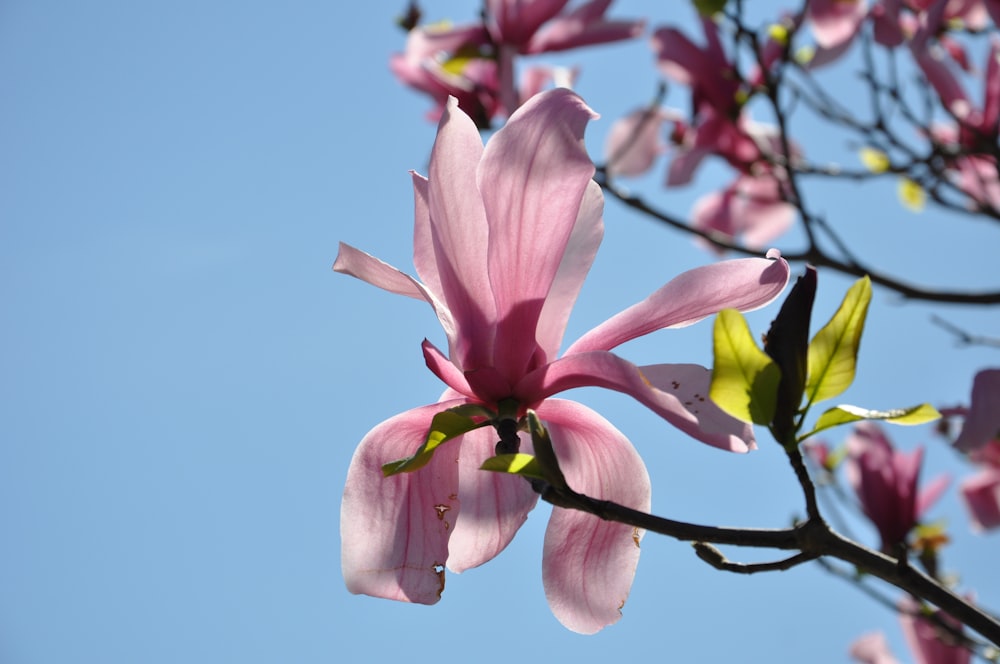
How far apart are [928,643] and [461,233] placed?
1.73 m

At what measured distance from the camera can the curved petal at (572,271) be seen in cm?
78

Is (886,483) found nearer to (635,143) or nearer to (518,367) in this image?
(635,143)

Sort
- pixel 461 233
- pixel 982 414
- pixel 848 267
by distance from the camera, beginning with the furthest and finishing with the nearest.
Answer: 1. pixel 848 267
2. pixel 982 414
3. pixel 461 233

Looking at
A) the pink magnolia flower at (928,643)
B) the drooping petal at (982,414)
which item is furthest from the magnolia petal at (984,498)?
the drooping petal at (982,414)

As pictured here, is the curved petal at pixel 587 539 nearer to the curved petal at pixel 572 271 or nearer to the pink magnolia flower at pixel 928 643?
the curved petal at pixel 572 271

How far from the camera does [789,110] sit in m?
1.84

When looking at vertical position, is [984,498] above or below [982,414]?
below

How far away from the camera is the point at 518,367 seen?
0.75 meters

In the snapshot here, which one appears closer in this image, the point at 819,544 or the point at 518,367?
the point at 819,544

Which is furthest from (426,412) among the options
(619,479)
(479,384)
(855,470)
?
(855,470)

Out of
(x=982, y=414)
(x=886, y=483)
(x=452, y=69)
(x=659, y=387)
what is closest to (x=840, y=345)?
(x=659, y=387)

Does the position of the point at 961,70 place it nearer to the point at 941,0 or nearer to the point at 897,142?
the point at 897,142

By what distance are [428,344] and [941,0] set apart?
138 cm

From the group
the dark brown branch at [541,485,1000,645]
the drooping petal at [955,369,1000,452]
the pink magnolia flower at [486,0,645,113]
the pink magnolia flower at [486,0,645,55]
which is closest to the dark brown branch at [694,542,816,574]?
the dark brown branch at [541,485,1000,645]
